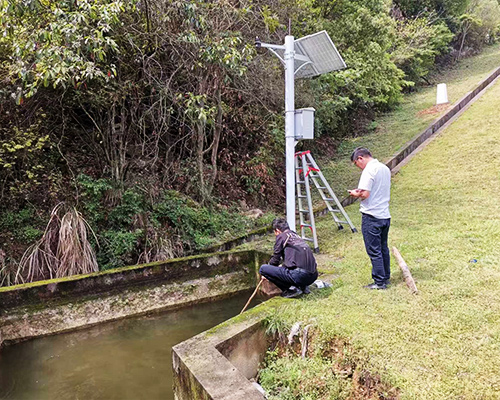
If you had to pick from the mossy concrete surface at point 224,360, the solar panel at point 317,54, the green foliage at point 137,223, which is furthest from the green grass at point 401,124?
the mossy concrete surface at point 224,360

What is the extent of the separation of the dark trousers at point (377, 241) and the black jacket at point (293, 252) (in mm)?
679

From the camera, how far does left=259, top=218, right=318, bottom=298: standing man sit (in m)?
4.02

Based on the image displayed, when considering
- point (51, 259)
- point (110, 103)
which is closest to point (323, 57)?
point (110, 103)

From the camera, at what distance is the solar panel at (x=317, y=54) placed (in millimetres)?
4832

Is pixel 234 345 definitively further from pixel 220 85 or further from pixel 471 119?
pixel 471 119

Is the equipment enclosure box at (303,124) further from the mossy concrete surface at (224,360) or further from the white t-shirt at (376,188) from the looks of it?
the mossy concrete surface at (224,360)

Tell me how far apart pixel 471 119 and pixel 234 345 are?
12564 mm

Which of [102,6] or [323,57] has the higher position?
[102,6]

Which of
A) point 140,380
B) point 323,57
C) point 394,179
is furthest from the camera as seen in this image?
point 394,179

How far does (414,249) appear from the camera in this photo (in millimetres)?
5176

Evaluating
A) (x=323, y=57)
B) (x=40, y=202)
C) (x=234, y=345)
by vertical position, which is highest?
(x=323, y=57)

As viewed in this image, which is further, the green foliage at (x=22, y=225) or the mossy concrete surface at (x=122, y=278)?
the green foliage at (x=22, y=225)

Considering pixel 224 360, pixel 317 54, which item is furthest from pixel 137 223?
pixel 317 54

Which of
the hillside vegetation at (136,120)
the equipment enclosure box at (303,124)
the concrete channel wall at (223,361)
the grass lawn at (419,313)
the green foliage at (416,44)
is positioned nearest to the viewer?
the grass lawn at (419,313)
